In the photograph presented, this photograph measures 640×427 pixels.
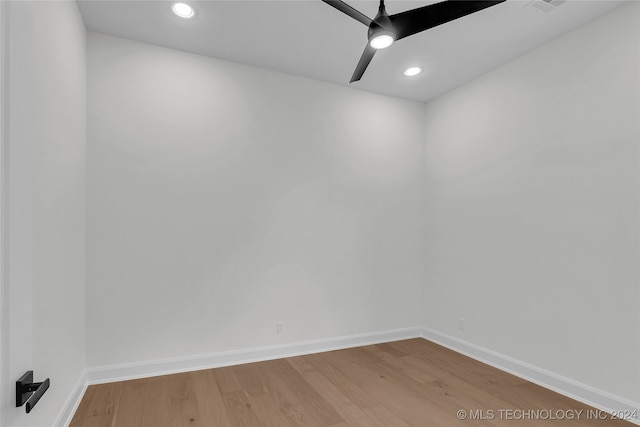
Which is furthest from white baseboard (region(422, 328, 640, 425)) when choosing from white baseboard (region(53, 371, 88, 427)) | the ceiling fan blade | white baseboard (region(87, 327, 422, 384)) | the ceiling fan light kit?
white baseboard (region(53, 371, 88, 427))

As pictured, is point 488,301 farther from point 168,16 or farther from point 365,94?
point 168,16

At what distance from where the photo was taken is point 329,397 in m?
2.46

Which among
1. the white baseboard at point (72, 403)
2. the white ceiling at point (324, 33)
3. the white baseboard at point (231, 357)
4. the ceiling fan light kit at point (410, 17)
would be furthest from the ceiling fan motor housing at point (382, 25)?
the white baseboard at point (72, 403)

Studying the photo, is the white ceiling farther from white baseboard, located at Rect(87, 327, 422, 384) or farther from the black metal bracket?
white baseboard, located at Rect(87, 327, 422, 384)

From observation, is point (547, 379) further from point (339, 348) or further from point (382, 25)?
point (382, 25)

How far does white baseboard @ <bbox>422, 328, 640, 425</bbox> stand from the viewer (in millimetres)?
2256

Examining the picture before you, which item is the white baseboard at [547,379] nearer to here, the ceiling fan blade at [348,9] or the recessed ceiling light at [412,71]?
the recessed ceiling light at [412,71]

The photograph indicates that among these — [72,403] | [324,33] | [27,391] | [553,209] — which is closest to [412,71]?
[324,33]

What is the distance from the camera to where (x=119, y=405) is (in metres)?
2.31

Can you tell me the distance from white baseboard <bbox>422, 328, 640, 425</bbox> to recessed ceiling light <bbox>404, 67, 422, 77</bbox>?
108 inches

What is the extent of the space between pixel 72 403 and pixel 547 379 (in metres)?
3.46

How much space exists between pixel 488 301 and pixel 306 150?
230 centimetres

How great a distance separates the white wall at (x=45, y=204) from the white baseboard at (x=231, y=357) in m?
0.28

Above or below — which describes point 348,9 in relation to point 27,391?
above
